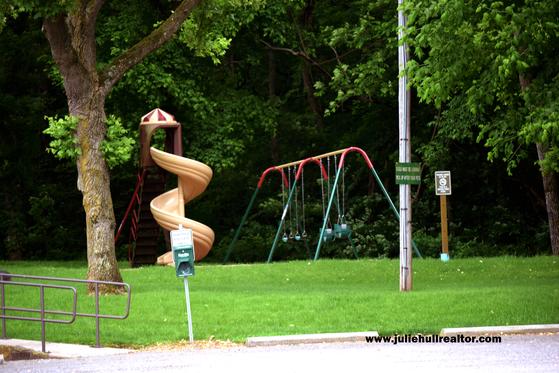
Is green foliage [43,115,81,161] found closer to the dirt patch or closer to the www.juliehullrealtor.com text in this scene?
the dirt patch

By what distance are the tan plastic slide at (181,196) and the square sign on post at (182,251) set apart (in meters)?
16.2

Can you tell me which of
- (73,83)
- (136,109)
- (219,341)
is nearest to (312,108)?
(136,109)

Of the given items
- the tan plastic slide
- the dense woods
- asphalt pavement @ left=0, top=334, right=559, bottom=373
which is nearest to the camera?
asphalt pavement @ left=0, top=334, right=559, bottom=373

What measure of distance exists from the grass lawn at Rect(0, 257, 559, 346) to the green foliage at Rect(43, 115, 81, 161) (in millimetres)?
2837

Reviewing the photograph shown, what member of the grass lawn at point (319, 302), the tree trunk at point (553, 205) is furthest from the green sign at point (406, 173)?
the tree trunk at point (553, 205)

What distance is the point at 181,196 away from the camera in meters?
34.6

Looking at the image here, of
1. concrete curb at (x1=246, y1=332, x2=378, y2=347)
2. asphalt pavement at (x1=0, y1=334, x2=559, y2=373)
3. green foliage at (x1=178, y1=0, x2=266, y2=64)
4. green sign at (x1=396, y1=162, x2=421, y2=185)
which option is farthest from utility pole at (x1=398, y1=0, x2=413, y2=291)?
asphalt pavement at (x1=0, y1=334, x2=559, y2=373)

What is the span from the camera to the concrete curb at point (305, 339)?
1683 centimetres

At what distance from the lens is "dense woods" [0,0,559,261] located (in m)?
37.0

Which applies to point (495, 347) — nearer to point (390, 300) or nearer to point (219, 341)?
point (219, 341)

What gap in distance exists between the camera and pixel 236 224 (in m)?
46.1

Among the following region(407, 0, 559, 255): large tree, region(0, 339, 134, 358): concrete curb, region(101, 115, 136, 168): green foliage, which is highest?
region(407, 0, 559, 255): large tree

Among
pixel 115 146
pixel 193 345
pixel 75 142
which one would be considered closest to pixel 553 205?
pixel 115 146

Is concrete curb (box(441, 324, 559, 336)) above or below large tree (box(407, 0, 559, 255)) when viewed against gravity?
below
